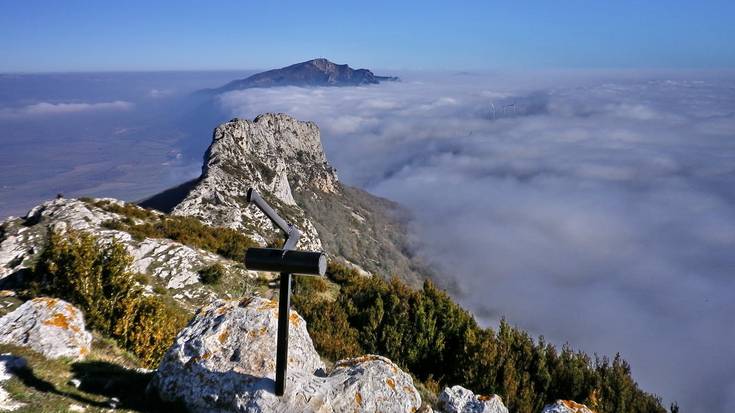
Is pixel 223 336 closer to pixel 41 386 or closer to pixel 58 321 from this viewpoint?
pixel 41 386

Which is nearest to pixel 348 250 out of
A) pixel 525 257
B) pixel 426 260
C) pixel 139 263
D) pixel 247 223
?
pixel 426 260

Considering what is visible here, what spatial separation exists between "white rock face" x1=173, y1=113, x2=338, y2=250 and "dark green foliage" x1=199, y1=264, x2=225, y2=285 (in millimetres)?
11703

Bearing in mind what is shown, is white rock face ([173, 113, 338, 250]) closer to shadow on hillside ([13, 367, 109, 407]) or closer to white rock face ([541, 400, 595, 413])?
shadow on hillside ([13, 367, 109, 407])

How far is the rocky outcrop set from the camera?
335 inches

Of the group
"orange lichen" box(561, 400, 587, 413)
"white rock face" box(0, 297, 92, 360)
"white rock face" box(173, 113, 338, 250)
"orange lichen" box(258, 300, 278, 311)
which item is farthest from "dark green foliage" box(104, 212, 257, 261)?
"orange lichen" box(561, 400, 587, 413)

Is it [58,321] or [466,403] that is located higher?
[58,321]

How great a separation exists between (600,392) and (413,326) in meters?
5.58

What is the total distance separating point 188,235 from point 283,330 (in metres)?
14.7

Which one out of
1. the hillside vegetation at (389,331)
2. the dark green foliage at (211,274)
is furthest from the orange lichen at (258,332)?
the dark green foliage at (211,274)

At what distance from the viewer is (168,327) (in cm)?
1029

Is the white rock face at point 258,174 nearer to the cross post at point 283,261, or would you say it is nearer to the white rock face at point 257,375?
the white rock face at point 257,375

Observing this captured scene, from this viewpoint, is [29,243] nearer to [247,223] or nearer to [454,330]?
[454,330]

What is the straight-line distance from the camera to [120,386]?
7.35 meters

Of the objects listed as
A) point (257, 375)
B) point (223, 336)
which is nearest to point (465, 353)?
point (257, 375)
